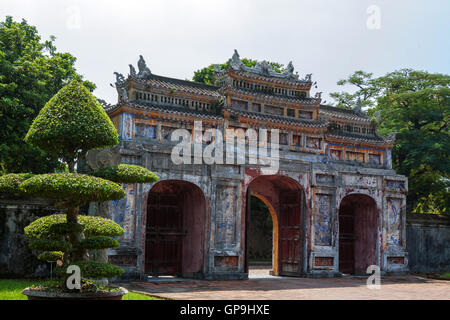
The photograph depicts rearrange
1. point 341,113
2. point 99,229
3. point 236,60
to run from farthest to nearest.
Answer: point 341,113, point 236,60, point 99,229

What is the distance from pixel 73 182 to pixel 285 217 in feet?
40.5

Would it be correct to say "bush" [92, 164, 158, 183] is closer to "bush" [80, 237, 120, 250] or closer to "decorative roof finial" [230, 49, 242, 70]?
"bush" [80, 237, 120, 250]

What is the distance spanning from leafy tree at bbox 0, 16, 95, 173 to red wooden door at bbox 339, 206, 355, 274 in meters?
11.4

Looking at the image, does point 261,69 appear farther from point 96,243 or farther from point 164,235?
point 96,243

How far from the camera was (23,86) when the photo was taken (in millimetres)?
16703

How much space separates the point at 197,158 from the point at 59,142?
772 cm

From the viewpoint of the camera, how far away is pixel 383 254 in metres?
19.2

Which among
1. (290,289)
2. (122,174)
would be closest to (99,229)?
(122,174)

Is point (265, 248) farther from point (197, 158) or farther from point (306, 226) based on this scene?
point (197, 158)

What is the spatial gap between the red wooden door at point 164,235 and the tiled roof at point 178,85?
3735 mm

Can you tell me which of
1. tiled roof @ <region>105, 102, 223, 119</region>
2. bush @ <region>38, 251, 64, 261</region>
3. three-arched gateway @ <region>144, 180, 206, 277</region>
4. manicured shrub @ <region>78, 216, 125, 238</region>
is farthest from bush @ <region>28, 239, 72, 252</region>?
three-arched gateway @ <region>144, 180, 206, 277</region>

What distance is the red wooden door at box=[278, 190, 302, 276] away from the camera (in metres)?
18.2

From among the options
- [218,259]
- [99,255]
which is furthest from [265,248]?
[99,255]

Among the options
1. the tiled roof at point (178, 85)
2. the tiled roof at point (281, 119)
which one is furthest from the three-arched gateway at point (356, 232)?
the tiled roof at point (178, 85)
